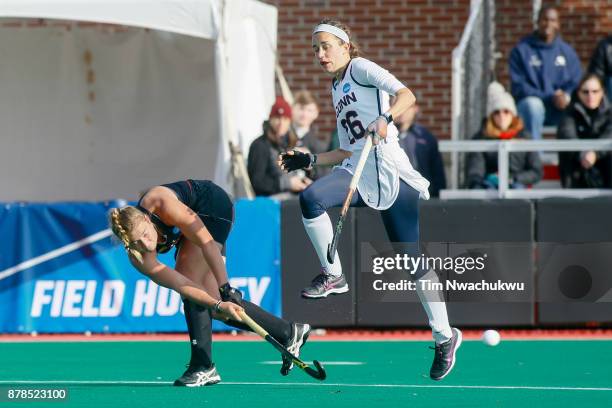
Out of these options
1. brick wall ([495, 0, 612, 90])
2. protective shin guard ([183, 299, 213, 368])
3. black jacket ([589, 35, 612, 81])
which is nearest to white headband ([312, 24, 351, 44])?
protective shin guard ([183, 299, 213, 368])

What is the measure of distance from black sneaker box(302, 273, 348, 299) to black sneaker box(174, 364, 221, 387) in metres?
0.97

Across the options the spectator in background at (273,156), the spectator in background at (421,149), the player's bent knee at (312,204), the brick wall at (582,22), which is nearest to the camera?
the player's bent knee at (312,204)

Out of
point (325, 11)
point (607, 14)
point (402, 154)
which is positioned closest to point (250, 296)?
point (402, 154)

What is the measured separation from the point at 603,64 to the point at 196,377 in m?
7.10

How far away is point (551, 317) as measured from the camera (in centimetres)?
1292

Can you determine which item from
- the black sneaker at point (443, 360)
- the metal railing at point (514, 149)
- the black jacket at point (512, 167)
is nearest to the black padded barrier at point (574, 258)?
the metal railing at point (514, 149)

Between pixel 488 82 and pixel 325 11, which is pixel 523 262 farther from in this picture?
pixel 325 11

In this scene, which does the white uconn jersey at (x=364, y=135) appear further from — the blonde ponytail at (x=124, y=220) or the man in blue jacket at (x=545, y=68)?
the man in blue jacket at (x=545, y=68)

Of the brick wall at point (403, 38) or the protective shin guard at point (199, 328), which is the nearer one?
the protective shin guard at point (199, 328)

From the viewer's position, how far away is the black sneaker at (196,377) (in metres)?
9.58

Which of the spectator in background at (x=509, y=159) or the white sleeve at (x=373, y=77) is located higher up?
the white sleeve at (x=373, y=77)

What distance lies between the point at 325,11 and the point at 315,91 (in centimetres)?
94


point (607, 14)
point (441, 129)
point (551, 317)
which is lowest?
point (551, 317)

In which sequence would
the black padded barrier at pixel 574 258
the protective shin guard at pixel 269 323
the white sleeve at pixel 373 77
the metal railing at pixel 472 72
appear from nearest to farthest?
the white sleeve at pixel 373 77
the protective shin guard at pixel 269 323
the black padded barrier at pixel 574 258
the metal railing at pixel 472 72
